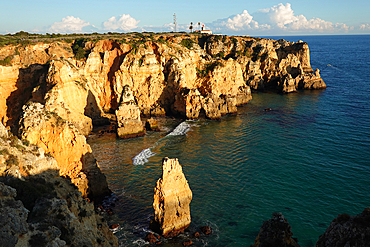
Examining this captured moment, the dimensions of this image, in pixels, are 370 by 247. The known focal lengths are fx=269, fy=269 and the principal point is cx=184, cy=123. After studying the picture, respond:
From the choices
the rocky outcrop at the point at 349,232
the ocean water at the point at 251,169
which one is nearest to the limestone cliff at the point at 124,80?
the ocean water at the point at 251,169

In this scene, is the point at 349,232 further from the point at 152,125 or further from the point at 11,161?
the point at 152,125

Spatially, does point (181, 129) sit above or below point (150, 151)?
above

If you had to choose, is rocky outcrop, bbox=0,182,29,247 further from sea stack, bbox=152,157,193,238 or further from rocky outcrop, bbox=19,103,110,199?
sea stack, bbox=152,157,193,238

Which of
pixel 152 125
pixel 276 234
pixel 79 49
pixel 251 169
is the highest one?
pixel 79 49

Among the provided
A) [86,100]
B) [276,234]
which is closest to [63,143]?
[276,234]

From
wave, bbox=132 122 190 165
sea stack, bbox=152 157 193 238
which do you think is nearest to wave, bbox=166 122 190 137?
wave, bbox=132 122 190 165

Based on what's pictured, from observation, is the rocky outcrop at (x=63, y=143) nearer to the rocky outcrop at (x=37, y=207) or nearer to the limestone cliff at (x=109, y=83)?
the limestone cliff at (x=109, y=83)
